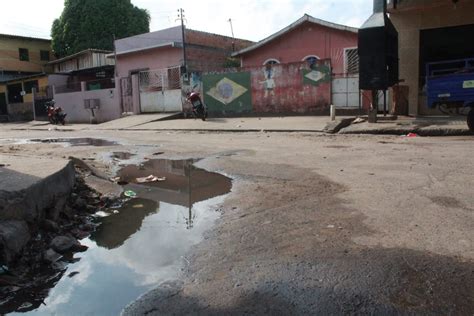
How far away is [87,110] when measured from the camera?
88.8 feet

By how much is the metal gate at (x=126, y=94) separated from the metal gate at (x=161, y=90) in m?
1.04

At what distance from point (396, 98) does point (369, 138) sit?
4472 millimetres

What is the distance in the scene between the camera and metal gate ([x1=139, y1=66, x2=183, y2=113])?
22312 mm

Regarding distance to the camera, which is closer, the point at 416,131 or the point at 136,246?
the point at 136,246

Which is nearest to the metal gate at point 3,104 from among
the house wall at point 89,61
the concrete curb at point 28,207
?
the house wall at point 89,61

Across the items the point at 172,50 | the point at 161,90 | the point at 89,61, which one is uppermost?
the point at 89,61

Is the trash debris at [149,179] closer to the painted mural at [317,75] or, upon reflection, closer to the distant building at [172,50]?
the painted mural at [317,75]

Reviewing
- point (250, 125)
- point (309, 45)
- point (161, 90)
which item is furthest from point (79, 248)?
point (161, 90)

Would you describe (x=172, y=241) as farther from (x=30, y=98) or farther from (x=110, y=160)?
(x=30, y=98)

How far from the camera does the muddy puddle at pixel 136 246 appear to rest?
313 cm

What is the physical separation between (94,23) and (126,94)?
59.4ft

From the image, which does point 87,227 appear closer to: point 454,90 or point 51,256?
point 51,256

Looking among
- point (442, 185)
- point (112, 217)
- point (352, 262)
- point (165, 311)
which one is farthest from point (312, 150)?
point (165, 311)

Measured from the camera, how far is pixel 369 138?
1117 cm
